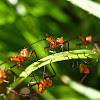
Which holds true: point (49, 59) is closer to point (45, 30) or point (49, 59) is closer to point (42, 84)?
point (42, 84)

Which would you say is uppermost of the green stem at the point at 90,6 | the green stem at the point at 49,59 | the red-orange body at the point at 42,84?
the green stem at the point at 90,6

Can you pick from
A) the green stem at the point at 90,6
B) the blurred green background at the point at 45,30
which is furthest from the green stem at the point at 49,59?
the blurred green background at the point at 45,30

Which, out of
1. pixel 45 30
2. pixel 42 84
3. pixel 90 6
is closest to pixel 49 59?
pixel 42 84

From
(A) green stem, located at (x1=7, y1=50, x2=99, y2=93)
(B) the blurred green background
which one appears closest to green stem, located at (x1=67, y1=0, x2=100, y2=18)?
(A) green stem, located at (x1=7, y1=50, x2=99, y2=93)

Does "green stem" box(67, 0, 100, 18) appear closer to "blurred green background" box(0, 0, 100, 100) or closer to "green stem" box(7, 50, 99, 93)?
"green stem" box(7, 50, 99, 93)

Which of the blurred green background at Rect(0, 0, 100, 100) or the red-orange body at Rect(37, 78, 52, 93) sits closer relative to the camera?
the red-orange body at Rect(37, 78, 52, 93)

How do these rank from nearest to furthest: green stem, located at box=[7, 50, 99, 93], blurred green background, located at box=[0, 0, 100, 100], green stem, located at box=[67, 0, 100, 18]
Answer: green stem, located at box=[7, 50, 99, 93], green stem, located at box=[67, 0, 100, 18], blurred green background, located at box=[0, 0, 100, 100]

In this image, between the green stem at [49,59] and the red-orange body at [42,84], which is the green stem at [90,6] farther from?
the red-orange body at [42,84]

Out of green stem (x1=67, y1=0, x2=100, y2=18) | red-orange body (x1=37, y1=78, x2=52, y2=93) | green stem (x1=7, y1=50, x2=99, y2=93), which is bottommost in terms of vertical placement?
red-orange body (x1=37, y1=78, x2=52, y2=93)

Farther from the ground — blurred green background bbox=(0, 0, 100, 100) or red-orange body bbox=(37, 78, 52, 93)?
blurred green background bbox=(0, 0, 100, 100)
